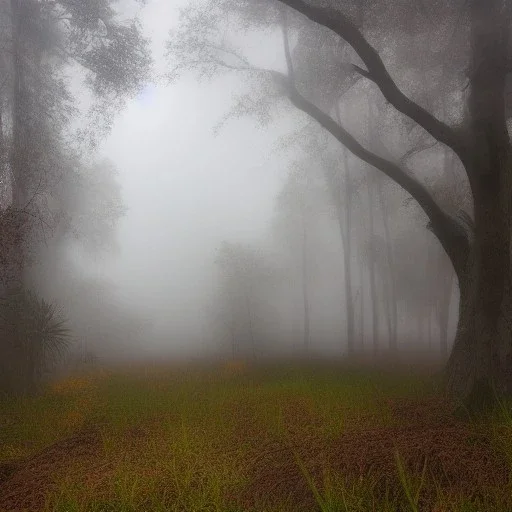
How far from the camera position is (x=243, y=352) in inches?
1088

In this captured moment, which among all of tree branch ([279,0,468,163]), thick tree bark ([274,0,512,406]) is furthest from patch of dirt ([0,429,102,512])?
tree branch ([279,0,468,163])

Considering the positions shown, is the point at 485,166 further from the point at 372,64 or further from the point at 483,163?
the point at 372,64

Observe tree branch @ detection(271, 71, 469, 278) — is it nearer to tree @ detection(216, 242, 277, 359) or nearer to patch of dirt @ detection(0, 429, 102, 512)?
patch of dirt @ detection(0, 429, 102, 512)

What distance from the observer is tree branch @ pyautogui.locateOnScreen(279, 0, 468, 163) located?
6.25 meters

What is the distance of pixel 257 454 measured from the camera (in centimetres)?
509

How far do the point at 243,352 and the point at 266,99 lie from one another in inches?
775

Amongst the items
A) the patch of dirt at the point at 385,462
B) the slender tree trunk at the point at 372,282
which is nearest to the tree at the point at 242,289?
the slender tree trunk at the point at 372,282

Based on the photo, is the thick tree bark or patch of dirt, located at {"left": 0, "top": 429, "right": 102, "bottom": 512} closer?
patch of dirt, located at {"left": 0, "top": 429, "right": 102, "bottom": 512}

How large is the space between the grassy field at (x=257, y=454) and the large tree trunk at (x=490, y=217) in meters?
0.94

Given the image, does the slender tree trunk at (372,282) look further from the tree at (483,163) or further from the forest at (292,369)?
the tree at (483,163)

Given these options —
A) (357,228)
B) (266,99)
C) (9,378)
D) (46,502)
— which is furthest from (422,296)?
(46,502)

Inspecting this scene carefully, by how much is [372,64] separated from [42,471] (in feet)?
24.7

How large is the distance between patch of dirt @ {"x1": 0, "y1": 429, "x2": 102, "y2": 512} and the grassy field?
0.7 inches

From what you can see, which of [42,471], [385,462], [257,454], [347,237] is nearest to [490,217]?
[385,462]
